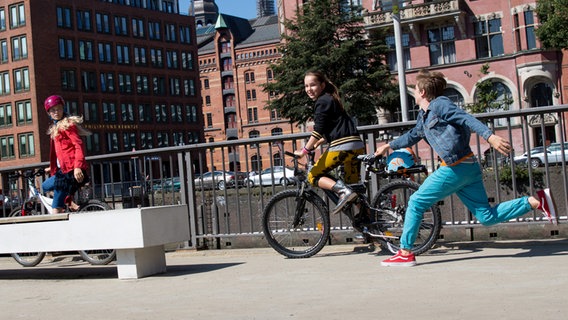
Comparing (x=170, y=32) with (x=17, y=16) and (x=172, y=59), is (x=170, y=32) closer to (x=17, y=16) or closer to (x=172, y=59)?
(x=172, y=59)

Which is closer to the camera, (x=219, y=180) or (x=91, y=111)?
(x=219, y=180)

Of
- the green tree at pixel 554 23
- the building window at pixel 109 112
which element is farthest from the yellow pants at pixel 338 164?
the building window at pixel 109 112

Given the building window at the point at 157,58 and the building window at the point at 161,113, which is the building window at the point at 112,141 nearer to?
the building window at the point at 161,113

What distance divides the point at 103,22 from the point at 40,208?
3255 inches

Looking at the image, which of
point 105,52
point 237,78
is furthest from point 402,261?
point 237,78

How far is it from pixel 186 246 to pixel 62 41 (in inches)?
3136

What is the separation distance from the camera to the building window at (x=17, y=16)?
8269cm

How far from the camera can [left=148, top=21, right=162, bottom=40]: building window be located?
9625 centimetres

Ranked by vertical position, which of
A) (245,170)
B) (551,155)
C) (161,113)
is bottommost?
(551,155)

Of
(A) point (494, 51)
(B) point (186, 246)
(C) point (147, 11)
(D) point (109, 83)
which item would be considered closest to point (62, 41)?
(D) point (109, 83)

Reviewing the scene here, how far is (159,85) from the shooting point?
97688 millimetres

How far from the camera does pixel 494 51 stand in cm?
5622

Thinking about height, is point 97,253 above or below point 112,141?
below

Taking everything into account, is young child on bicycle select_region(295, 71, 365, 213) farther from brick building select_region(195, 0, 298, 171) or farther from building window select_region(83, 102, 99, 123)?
brick building select_region(195, 0, 298, 171)
